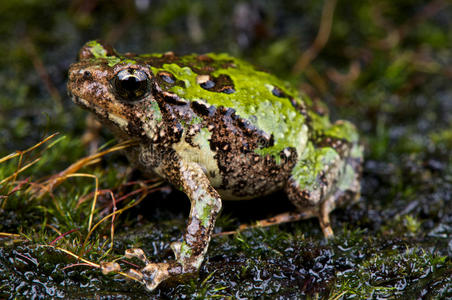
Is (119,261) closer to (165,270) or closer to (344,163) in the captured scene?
(165,270)

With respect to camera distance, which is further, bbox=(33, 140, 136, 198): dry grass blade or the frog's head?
bbox=(33, 140, 136, 198): dry grass blade

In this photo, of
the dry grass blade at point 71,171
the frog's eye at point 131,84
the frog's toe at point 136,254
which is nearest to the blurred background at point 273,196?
the dry grass blade at point 71,171

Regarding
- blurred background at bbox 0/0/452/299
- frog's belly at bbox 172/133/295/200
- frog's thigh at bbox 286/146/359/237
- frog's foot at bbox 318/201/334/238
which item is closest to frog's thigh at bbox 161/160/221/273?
frog's belly at bbox 172/133/295/200

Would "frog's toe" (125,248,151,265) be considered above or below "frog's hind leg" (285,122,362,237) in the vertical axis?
below

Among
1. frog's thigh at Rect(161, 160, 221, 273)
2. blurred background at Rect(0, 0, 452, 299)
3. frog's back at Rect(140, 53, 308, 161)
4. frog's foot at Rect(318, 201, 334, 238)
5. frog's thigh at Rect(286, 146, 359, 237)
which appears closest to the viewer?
frog's thigh at Rect(161, 160, 221, 273)

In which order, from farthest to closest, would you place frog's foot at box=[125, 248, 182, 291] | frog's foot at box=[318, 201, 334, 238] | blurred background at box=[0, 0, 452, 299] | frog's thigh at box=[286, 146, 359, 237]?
frog's foot at box=[318, 201, 334, 238] → frog's thigh at box=[286, 146, 359, 237] → blurred background at box=[0, 0, 452, 299] → frog's foot at box=[125, 248, 182, 291]

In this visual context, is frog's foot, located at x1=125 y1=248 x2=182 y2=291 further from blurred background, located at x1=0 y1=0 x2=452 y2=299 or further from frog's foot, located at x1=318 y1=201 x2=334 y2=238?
frog's foot, located at x1=318 y1=201 x2=334 y2=238

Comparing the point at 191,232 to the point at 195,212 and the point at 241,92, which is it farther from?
the point at 241,92
